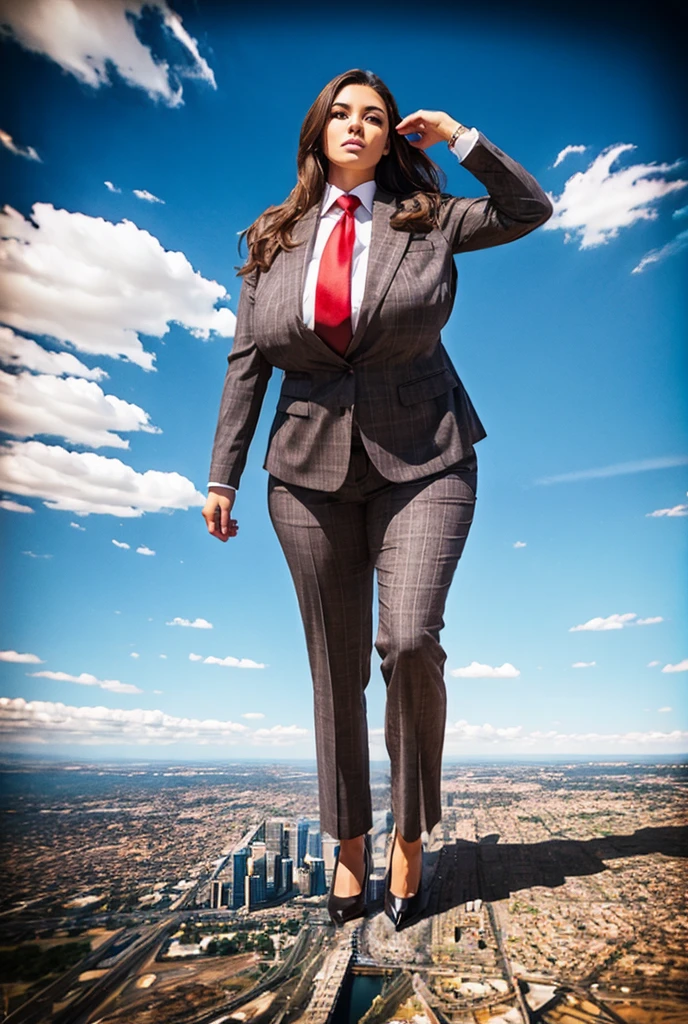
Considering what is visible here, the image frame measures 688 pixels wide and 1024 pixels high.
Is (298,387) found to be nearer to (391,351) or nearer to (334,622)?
(391,351)

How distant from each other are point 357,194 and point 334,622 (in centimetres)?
102

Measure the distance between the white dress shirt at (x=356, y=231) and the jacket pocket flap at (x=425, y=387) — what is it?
0.59 feet

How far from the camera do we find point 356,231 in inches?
72.9

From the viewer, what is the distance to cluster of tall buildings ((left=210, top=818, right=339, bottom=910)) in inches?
80.7

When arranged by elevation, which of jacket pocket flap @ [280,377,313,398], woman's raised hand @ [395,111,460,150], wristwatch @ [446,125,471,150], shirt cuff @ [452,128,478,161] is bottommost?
jacket pocket flap @ [280,377,313,398]

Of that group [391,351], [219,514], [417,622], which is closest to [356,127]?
[391,351]

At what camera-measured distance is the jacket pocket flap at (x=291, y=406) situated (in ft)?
5.90

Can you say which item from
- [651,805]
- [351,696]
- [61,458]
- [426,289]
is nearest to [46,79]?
[61,458]

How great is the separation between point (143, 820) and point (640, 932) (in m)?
1.71

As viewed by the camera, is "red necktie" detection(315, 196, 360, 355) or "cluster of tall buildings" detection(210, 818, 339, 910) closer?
"red necktie" detection(315, 196, 360, 355)

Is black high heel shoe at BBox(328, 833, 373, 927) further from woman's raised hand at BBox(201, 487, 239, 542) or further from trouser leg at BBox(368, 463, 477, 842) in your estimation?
woman's raised hand at BBox(201, 487, 239, 542)

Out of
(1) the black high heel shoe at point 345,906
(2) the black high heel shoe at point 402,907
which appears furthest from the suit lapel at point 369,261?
(1) the black high heel shoe at point 345,906

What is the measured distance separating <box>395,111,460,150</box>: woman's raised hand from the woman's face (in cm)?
6

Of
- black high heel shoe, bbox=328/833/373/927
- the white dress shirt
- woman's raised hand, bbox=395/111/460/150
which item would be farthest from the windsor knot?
black high heel shoe, bbox=328/833/373/927
